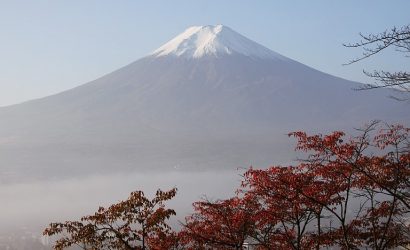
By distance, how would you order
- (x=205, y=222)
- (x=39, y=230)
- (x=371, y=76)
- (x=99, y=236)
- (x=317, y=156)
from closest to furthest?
(x=371, y=76)
(x=99, y=236)
(x=317, y=156)
(x=205, y=222)
(x=39, y=230)

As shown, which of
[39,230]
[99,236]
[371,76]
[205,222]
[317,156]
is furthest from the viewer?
[39,230]

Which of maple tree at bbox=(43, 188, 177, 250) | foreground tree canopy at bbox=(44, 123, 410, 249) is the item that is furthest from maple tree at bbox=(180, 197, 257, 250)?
maple tree at bbox=(43, 188, 177, 250)

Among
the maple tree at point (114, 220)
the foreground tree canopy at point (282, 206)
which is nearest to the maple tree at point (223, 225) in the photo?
the foreground tree canopy at point (282, 206)

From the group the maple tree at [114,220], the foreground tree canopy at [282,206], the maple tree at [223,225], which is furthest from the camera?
the maple tree at [223,225]

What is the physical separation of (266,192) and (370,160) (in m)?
2.64

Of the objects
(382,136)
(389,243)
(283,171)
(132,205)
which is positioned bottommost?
(389,243)

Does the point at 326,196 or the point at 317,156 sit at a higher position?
the point at 317,156

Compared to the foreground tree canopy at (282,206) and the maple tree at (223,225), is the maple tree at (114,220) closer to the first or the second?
the foreground tree canopy at (282,206)

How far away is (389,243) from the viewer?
13500 millimetres

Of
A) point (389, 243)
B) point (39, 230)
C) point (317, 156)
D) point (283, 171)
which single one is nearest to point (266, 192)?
point (283, 171)

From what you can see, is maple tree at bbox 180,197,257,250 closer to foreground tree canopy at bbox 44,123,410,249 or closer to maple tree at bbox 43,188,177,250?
foreground tree canopy at bbox 44,123,410,249

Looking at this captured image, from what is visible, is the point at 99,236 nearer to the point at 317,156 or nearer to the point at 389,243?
the point at 317,156

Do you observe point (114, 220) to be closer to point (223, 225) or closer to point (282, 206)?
point (223, 225)

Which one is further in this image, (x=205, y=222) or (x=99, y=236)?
(x=205, y=222)
